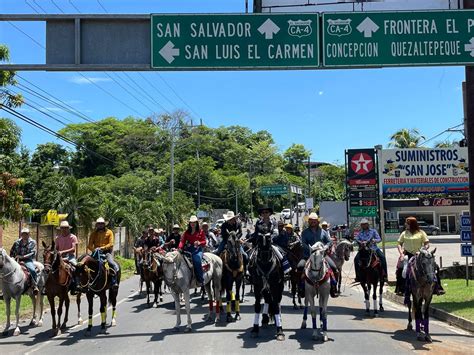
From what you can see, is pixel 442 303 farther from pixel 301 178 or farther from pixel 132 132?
pixel 301 178

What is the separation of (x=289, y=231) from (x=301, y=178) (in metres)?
105

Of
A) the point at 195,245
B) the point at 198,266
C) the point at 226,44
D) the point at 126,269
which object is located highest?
the point at 226,44

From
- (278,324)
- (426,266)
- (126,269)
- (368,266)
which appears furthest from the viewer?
(126,269)

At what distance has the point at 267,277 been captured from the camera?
10.7 metres

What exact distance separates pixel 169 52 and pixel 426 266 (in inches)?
293

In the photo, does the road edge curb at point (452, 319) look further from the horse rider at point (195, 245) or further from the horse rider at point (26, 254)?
the horse rider at point (26, 254)

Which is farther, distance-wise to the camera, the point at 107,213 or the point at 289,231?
the point at 107,213

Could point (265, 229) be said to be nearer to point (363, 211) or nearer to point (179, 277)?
point (179, 277)

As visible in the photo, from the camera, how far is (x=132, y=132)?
300 feet

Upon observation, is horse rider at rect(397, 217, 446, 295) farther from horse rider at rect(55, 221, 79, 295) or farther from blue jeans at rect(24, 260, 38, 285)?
blue jeans at rect(24, 260, 38, 285)

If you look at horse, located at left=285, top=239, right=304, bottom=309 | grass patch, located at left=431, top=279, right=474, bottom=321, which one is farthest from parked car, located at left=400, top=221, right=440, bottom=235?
horse, located at left=285, top=239, right=304, bottom=309

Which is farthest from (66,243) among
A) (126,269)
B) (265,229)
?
(126,269)

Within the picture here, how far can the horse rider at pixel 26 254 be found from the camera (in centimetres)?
1301

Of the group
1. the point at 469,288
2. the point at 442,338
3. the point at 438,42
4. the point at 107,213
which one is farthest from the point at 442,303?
the point at 107,213
